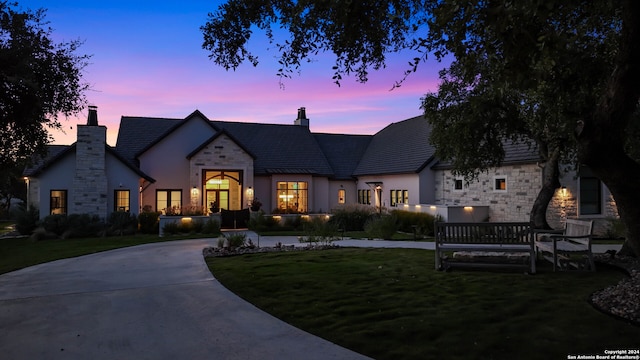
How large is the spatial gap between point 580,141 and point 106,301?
737 centimetres

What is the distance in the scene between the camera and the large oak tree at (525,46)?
16.6 ft

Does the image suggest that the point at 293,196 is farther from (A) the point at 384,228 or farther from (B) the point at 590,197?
(B) the point at 590,197

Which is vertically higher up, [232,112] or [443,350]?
[232,112]

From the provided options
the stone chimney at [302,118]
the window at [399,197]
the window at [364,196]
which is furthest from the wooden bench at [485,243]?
the stone chimney at [302,118]

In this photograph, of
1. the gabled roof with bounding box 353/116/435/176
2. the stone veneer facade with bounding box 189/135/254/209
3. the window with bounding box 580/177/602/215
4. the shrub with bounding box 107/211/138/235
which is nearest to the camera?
the window with bounding box 580/177/602/215

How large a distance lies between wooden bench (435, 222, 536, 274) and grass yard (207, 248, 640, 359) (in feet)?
1.05

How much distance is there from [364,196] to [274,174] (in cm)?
669

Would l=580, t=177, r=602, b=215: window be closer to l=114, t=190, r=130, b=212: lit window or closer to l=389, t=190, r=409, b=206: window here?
l=389, t=190, r=409, b=206: window

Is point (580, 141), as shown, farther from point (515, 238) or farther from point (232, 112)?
point (232, 112)

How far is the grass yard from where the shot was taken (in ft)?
15.5

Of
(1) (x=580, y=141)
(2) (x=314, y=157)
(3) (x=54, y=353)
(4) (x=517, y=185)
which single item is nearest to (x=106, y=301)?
(3) (x=54, y=353)

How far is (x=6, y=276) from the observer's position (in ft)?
32.1

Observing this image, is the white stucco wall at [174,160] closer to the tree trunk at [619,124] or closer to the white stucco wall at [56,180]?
the white stucco wall at [56,180]

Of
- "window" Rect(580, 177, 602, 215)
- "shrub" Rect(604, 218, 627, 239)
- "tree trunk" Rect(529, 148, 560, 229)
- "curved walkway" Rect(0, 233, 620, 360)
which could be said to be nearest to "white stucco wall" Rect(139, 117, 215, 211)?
"curved walkway" Rect(0, 233, 620, 360)
